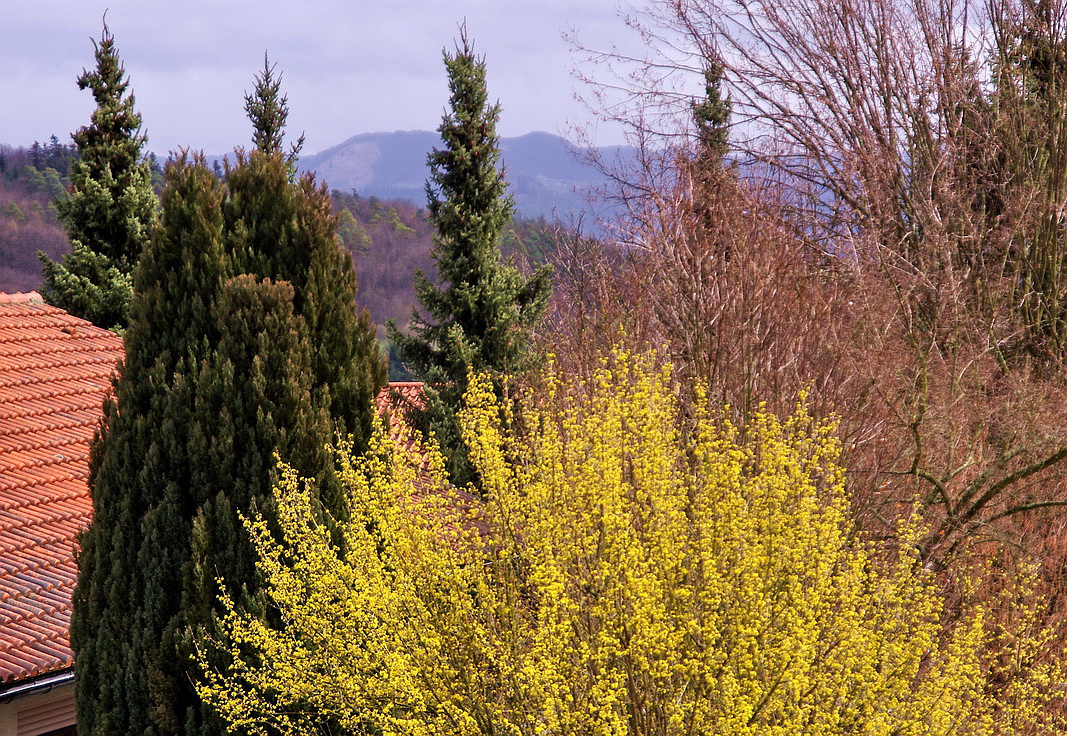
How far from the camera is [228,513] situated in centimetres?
735

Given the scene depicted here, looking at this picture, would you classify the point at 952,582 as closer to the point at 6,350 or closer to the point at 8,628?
the point at 8,628

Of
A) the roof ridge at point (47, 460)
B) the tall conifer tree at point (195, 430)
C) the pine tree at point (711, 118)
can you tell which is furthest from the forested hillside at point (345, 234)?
the tall conifer tree at point (195, 430)

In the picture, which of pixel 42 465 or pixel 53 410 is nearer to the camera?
pixel 42 465

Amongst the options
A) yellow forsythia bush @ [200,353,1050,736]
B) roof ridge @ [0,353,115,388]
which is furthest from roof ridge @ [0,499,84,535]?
yellow forsythia bush @ [200,353,1050,736]

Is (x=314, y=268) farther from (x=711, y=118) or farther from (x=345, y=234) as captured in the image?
(x=345, y=234)

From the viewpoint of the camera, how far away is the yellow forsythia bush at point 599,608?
19.9 feet

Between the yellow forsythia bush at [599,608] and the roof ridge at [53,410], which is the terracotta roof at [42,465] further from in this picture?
the yellow forsythia bush at [599,608]

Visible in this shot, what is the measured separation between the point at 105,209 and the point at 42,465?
1100 centimetres

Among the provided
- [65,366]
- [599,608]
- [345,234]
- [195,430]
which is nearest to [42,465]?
[65,366]

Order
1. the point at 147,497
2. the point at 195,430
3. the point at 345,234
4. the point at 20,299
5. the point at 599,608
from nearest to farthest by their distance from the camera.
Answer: the point at 599,608 < the point at 195,430 < the point at 147,497 < the point at 20,299 < the point at 345,234

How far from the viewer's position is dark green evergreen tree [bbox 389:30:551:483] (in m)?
18.1

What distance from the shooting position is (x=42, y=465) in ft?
32.6

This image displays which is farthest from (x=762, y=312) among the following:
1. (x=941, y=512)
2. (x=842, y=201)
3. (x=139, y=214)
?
(x=139, y=214)

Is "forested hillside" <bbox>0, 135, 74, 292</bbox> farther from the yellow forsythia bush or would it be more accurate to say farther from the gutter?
the yellow forsythia bush
